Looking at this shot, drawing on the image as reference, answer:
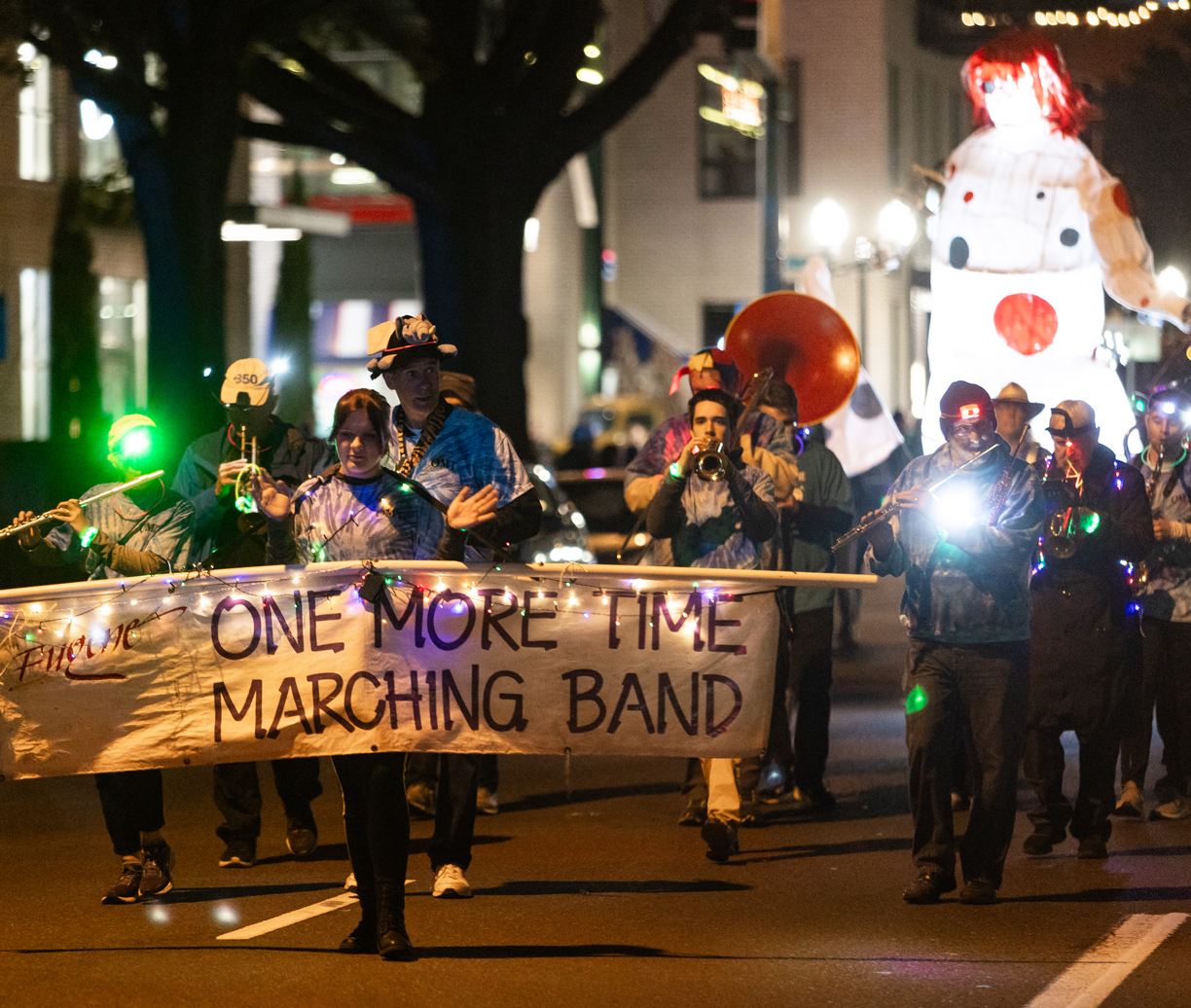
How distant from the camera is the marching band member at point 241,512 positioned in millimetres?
8570

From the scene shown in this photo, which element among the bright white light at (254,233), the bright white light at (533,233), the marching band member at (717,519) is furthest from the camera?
the bright white light at (533,233)

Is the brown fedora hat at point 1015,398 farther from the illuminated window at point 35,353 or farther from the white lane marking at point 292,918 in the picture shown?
the illuminated window at point 35,353

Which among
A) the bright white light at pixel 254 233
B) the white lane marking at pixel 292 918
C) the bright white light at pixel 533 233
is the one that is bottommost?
the white lane marking at pixel 292 918

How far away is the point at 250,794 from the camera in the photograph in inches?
343

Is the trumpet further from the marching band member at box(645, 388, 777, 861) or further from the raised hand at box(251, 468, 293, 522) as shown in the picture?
the marching band member at box(645, 388, 777, 861)

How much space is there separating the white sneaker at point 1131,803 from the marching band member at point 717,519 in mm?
2171

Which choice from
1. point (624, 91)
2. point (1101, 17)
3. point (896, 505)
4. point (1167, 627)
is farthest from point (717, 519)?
point (1101, 17)

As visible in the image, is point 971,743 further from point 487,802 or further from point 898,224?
point 898,224

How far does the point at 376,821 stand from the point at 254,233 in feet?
72.4

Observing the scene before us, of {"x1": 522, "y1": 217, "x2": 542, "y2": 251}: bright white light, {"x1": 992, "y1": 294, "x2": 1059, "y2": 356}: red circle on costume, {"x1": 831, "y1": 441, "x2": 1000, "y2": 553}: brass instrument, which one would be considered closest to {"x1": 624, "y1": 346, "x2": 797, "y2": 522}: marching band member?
{"x1": 831, "y1": 441, "x2": 1000, "y2": 553}: brass instrument

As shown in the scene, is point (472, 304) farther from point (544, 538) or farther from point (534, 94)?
point (544, 538)

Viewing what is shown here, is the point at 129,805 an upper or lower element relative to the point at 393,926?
upper

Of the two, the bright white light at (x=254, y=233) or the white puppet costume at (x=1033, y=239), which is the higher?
the bright white light at (x=254, y=233)

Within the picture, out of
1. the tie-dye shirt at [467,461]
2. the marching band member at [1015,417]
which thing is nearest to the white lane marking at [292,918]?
the tie-dye shirt at [467,461]
